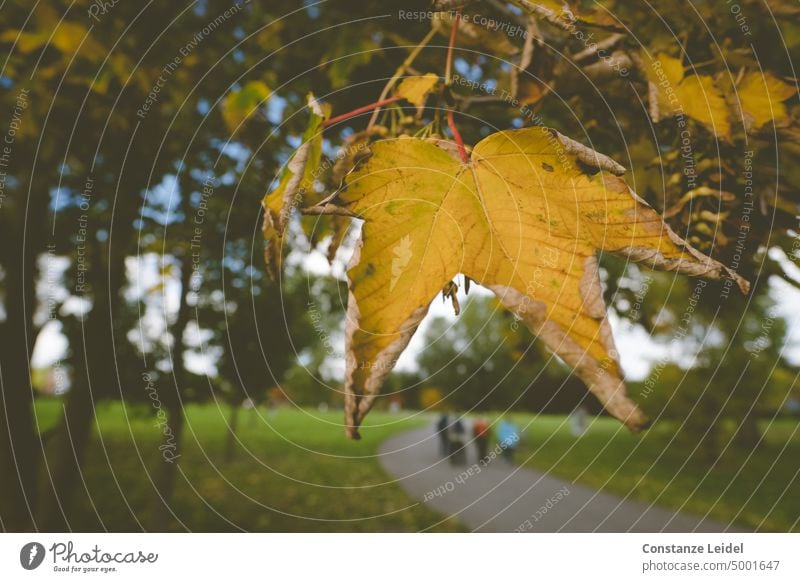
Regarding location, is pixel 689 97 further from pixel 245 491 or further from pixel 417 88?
pixel 245 491

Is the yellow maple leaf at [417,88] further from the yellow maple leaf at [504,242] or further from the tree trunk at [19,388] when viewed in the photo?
the tree trunk at [19,388]

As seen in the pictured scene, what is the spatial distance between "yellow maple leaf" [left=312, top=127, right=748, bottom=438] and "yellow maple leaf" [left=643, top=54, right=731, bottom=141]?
0.33 metres

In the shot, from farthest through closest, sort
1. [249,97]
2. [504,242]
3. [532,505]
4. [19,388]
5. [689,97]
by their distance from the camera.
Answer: [532,505], [19,388], [249,97], [689,97], [504,242]

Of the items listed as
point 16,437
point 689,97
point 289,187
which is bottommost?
point 16,437

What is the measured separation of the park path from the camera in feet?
19.2

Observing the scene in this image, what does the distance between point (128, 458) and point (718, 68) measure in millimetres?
12663

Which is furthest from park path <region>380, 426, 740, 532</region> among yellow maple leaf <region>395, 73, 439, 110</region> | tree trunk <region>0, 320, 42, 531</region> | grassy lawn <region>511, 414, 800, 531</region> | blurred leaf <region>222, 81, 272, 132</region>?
yellow maple leaf <region>395, 73, 439, 110</region>

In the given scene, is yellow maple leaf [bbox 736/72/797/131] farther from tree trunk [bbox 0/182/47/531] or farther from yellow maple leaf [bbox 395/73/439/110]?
tree trunk [bbox 0/182/47/531]

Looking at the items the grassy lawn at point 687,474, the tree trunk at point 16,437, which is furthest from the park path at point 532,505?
the tree trunk at point 16,437

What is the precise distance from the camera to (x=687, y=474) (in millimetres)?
10406

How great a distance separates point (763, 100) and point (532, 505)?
7.04 m

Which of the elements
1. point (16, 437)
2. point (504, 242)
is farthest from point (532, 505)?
point (504, 242)

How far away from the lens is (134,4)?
1727 millimetres
